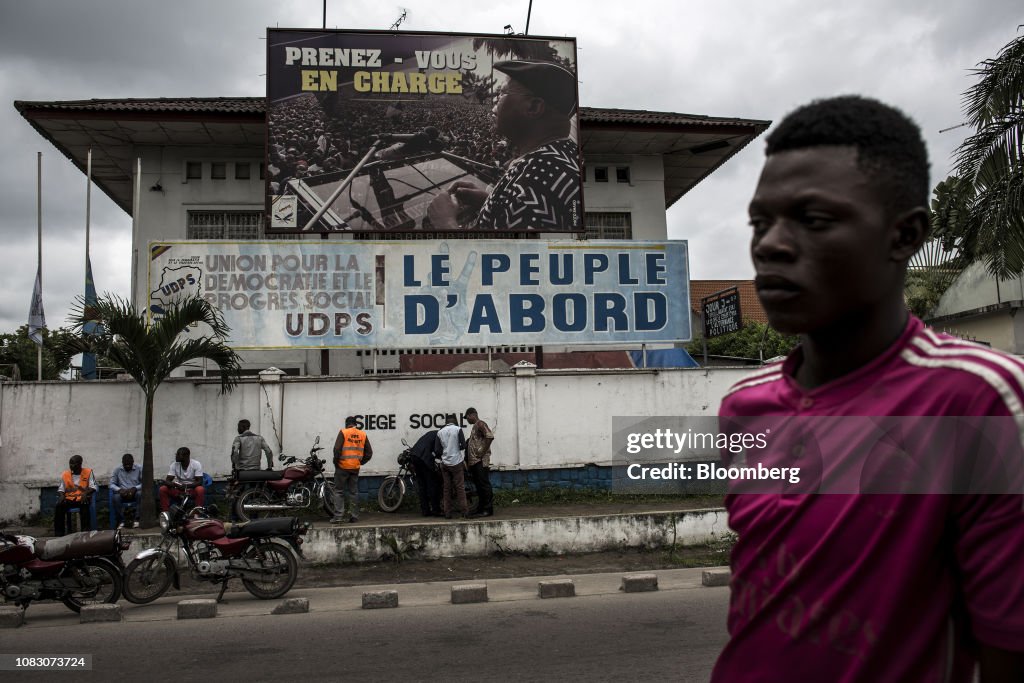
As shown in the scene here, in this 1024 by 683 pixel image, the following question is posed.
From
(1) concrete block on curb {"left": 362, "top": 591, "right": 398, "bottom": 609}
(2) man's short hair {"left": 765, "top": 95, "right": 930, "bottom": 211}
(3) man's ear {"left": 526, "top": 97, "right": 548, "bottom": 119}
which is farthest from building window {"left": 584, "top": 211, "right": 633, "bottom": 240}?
(2) man's short hair {"left": 765, "top": 95, "right": 930, "bottom": 211}

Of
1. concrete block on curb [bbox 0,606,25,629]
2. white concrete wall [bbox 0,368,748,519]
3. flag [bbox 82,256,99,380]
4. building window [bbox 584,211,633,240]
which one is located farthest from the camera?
building window [bbox 584,211,633,240]

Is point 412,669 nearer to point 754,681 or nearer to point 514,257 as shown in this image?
point 754,681

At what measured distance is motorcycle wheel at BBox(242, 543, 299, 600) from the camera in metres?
9.48

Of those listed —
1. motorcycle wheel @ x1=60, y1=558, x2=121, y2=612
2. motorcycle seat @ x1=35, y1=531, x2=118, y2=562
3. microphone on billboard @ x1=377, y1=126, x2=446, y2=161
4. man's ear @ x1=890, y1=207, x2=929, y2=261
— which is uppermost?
Result: microphone on billboard @ x1=377, y1=126, x2=446, y2=161

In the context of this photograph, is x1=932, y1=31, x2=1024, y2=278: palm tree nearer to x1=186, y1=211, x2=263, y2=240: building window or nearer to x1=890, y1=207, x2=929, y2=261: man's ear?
x1=890, y1=207, x2=929, y2=261: man's ear

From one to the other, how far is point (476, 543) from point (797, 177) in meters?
10.8

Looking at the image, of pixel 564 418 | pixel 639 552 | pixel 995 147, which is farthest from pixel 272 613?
pixel 995 147

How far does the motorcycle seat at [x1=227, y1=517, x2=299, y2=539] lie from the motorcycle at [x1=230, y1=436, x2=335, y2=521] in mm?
3641

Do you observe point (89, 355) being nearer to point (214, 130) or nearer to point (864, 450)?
point (214, 130)

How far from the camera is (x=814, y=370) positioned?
1479 mm

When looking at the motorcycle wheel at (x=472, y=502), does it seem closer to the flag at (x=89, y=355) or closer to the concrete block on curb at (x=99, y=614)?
the concrete block on curb at (x=99, y=614)

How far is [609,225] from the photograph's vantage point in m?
22.5

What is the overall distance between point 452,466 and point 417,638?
5.81 metres

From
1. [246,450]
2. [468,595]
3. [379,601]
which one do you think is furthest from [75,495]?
[468,595]
